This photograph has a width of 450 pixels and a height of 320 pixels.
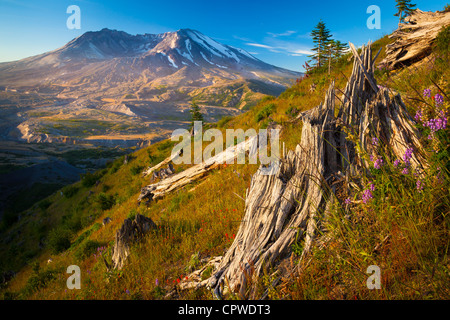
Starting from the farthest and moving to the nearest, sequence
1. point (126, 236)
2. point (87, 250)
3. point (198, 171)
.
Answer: point (198, 171) → point (87, 250) → point (126, 236)

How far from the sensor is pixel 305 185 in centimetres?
281

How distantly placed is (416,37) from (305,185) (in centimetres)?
1172

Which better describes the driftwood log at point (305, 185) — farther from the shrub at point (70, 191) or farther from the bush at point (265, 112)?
the shrub at point (70, 191)

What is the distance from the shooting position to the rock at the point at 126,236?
15.1ft

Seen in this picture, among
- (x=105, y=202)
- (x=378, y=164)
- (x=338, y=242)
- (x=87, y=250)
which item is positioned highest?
(x=378, y=164)

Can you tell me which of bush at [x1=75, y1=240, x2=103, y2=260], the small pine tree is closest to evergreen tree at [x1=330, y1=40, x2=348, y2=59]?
the small pine tree

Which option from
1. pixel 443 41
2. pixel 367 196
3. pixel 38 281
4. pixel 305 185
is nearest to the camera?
pixel 367 196

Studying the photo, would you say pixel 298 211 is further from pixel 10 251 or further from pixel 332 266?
pixel 10 251

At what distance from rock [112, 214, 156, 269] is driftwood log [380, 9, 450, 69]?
12.1m

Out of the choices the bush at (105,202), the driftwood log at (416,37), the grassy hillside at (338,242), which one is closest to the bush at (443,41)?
the driftwood log at (416,37)

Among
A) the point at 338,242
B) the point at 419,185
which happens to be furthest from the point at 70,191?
the point at 419,185

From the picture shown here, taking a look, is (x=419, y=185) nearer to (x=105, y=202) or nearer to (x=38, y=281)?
(x=38, y=281)

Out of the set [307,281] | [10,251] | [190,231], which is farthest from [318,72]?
[10,251]
